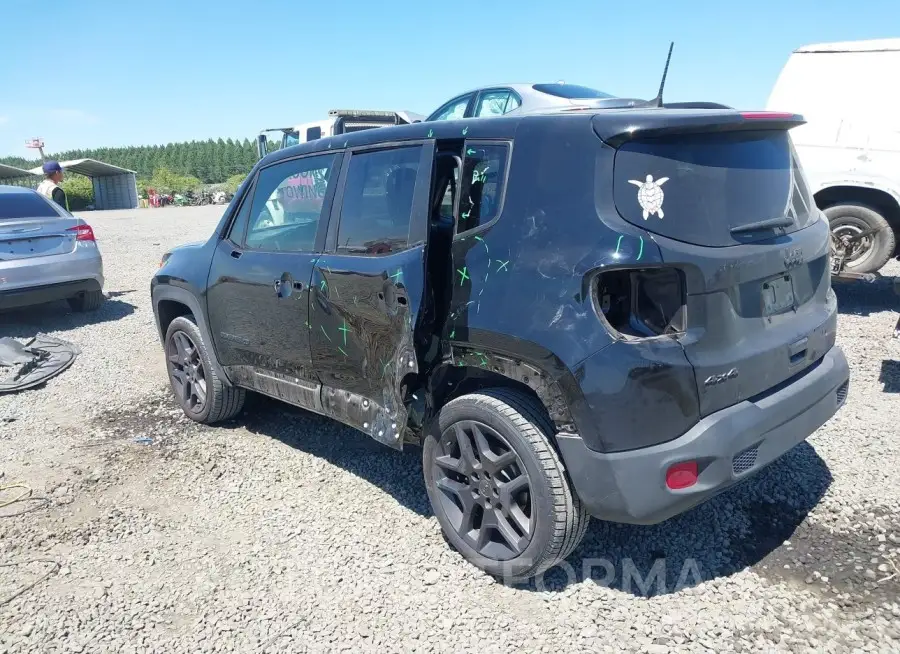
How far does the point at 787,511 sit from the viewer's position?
3254 mm

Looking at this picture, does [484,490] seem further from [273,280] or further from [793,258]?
[273,280]

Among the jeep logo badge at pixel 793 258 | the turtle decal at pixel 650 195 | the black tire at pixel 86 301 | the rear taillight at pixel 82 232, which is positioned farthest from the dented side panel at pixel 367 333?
the black tire at pixel 86 301

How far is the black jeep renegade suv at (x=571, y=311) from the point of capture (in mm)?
2361

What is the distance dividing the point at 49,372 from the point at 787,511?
611 cm

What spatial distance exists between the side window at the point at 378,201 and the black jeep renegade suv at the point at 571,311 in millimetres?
12

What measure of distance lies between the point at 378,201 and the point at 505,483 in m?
1.51

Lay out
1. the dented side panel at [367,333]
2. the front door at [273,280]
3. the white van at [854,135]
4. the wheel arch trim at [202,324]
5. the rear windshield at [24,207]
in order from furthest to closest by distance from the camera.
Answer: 1. the rear windshield at [24,207]
2. the white van at [854,135]
3. the wheel arch trim at [202,324]
4. the front door at [273,280]
5. the dented side panel at [367,333]

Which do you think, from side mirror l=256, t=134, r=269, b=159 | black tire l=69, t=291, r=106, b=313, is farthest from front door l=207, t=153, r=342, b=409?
side mirror l=256, t=134, r=269, b=159

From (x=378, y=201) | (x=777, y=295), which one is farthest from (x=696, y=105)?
(x=378, y=201)

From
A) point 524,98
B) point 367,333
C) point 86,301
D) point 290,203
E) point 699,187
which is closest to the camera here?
point 699,187

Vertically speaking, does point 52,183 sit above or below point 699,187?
below

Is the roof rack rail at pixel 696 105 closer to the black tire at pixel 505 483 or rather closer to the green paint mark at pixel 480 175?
the green paint mark at pixel 480 175

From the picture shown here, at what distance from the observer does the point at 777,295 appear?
2.66 meters

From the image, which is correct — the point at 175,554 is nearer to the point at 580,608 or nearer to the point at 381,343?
the point at 381,343
